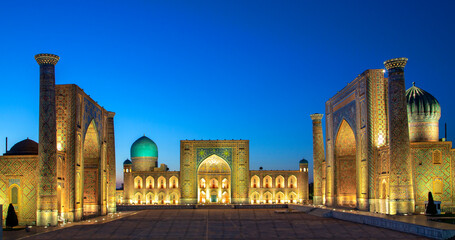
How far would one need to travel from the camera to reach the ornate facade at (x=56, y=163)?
623 inches

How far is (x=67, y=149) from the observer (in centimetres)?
1781

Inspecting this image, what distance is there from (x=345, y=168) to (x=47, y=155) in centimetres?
1499

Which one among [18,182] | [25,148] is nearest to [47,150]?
[18,182]

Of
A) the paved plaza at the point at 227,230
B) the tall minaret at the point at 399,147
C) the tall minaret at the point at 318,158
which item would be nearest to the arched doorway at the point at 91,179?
the paved plaza at the point at 227,230

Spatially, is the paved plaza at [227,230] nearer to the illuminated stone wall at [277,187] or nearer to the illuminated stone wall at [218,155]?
the illuminated stone wall at [218,155]

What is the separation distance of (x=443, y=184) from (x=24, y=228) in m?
14.5

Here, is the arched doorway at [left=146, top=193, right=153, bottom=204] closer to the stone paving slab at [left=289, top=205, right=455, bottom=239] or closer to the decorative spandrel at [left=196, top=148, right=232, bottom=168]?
the decorative spandrel at [left=196, top=148, right=232, bottom=168]

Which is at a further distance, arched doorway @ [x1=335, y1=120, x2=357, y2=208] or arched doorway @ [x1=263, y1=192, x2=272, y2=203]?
arched doorway @ [x1=263, y1=192, x2=272, y2=203]

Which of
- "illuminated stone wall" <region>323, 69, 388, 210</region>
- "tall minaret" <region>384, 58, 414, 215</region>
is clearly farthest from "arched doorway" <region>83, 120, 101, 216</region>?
"tall minaret" <region>384, 58, 414, 215</region>

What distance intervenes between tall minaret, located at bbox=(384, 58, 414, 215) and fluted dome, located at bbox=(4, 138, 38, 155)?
13.2 metres

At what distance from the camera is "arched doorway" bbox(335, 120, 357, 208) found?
24.8 meters

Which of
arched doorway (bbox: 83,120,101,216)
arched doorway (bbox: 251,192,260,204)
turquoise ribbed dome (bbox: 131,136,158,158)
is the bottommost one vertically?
arched doorway (bbox: 251,192,260,204)

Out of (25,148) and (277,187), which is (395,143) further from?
(277,187)

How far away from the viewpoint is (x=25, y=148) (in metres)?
19.0
